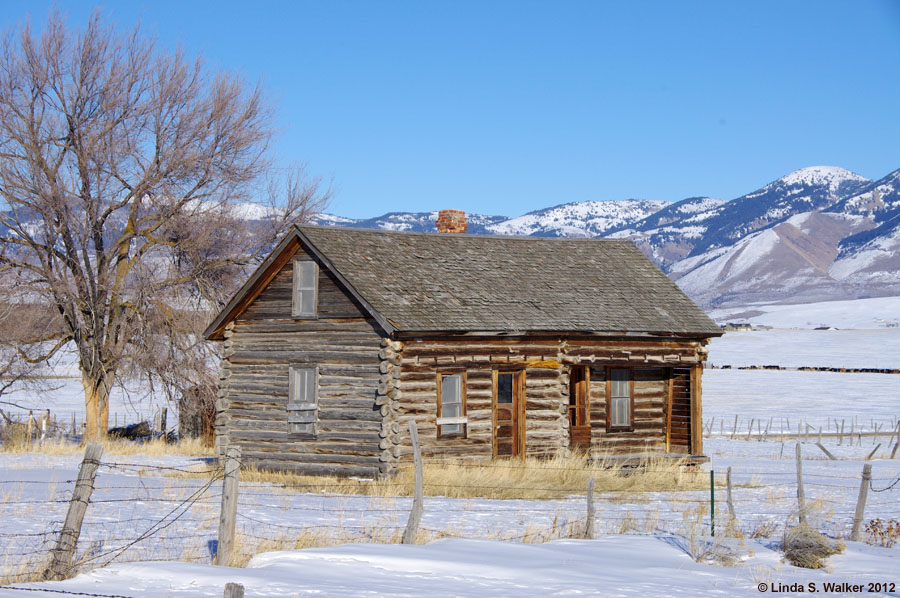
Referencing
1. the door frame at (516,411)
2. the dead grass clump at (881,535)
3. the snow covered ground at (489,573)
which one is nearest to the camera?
the snow covered ground at (489,573)

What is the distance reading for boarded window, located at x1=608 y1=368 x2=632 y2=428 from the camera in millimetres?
24375

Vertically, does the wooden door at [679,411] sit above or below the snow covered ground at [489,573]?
above

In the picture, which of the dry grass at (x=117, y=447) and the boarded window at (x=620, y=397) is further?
the dry grass at (x=117, y=447)

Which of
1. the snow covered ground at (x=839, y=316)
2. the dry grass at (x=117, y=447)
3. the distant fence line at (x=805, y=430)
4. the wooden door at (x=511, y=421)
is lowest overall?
the dry grass at (x=117, y=447)

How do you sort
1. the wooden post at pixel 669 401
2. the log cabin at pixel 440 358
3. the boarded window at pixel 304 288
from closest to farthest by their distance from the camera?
the log cabin at pixel 440 358
the boarded window at pixel 304 288
the wooden post at pixel 669 401

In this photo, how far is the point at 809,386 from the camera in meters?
60.9

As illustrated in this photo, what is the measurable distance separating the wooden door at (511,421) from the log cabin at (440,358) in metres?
0.03

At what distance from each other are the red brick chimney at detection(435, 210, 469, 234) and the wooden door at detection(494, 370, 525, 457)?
612 centimetres

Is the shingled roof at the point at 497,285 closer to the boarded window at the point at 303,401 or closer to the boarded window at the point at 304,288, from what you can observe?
the boarded window at the point at 304,288

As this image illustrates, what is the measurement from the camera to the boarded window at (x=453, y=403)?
21.7 metres

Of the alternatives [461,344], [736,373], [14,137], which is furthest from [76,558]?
[736,373]

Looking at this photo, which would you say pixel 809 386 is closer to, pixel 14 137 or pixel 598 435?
pixel 598 435

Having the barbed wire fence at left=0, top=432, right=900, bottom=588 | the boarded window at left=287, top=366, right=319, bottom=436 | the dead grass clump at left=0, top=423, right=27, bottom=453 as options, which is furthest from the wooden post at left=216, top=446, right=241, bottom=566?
the dead grass clump at left=0, top=423, right=27, bottom=453

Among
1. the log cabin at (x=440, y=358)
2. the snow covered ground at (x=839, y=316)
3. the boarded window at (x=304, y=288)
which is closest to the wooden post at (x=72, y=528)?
the log cabin at (x=440, y=358)
